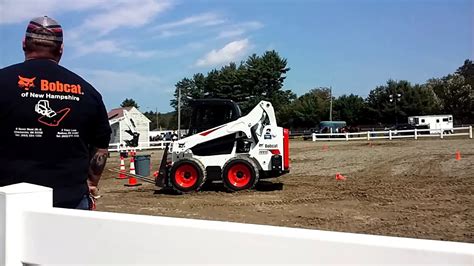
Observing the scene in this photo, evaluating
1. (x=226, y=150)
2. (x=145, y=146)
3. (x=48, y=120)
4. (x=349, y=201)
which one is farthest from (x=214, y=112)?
(x=145, y=146)

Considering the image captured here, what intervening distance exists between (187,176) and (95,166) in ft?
→ 31.2

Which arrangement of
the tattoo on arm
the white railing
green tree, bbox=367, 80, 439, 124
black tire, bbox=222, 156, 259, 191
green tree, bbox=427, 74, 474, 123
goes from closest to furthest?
1. the tattoo on arm
2. black tire, bbox=222, 156, 259, 191
3. the white railing
4. green tree, bbox=427, 74, 474, 123
5. green tree, bbox=367, 80, 439, 124

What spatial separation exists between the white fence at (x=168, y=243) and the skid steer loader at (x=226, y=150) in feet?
34.3

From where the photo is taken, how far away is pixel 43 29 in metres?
2.99

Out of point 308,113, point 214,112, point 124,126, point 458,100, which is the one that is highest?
point 458,100

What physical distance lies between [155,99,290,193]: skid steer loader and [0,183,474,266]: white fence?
10.5m

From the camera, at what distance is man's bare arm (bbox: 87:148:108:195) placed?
3.32 meters

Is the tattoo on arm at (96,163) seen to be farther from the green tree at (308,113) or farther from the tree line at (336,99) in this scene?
the green tree at (308,113)

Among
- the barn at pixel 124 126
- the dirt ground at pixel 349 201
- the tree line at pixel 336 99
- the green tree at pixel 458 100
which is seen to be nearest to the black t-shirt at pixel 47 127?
the dirt ground at pixel 349 201

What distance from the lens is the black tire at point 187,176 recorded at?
1266cm

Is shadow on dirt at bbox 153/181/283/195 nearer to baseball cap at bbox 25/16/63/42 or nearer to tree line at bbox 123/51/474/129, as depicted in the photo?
baseball cap at bbox 25/16/63/42

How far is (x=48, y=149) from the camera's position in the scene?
9.35 ft

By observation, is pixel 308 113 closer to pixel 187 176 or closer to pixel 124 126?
pixel 124 126

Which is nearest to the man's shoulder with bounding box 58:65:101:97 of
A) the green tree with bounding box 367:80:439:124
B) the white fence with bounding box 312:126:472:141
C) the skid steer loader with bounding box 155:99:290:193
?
the skid steer loader with bounding box 155:99:290:193
